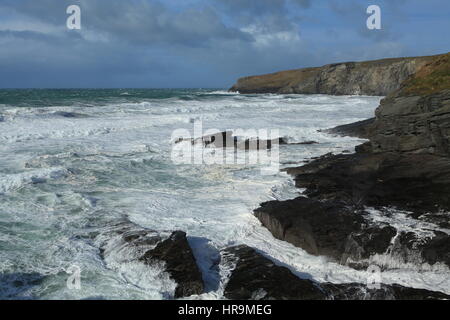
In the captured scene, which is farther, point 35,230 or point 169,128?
point 169,128

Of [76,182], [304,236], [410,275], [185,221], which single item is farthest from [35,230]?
[410,275]

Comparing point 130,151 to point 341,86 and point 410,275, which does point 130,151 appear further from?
point 341,86

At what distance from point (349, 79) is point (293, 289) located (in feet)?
257

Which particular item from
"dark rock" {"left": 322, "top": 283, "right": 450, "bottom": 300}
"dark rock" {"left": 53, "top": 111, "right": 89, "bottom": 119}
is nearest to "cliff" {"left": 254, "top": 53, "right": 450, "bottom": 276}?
"dark rock" {"left": 322, "top": 283, "right": 450, "bottom": 300}

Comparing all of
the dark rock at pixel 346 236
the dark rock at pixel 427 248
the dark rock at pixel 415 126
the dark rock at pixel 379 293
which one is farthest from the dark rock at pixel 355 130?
the dark rock at pixel 379 293

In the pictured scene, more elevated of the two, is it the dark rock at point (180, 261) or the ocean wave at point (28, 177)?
the ocean wave at point (28, 177)

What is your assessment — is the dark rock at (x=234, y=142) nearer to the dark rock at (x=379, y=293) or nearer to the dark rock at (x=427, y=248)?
the dark rock at (x=427, y=248)

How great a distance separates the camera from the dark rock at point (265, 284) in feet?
21.9

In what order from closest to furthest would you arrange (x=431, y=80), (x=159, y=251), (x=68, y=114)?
(x=159, y=251) < (x=431, y=80) < (x=68, y=114)

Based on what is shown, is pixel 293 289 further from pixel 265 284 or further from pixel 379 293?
pixel 379 293

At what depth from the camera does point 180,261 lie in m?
7.57

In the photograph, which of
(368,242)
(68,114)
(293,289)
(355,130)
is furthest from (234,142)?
A: (68,114)

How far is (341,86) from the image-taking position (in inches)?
3177

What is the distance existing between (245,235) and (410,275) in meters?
3.26
